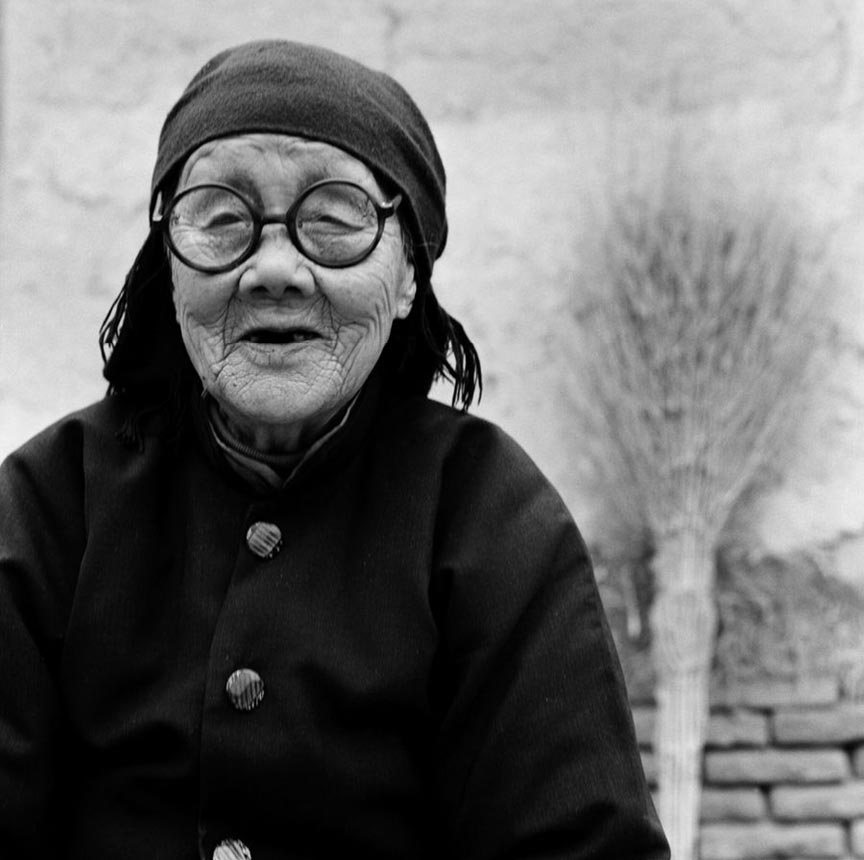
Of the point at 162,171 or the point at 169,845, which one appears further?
the point at 162,171

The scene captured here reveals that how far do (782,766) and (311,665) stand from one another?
8.64 ft

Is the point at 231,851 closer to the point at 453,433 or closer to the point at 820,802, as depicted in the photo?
the point at 453,433

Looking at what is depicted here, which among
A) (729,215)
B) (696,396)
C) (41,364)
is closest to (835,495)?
(696,396)

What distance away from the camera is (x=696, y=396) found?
4.25 meters

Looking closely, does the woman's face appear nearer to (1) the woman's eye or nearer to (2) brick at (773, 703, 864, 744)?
(1) the woman's eye

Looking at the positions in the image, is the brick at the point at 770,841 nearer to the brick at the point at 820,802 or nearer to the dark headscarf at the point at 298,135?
the brick at the point at 820,802

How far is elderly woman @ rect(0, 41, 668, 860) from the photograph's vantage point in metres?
1.92

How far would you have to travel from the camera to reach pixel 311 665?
195cm

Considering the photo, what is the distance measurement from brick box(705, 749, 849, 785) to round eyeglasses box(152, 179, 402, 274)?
105 inches

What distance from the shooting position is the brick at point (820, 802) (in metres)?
4.27

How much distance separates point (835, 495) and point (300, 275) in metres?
2.71

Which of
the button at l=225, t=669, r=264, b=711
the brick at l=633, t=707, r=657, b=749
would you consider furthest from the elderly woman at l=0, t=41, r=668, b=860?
the brick at l=633, t=707, r=657, b=749

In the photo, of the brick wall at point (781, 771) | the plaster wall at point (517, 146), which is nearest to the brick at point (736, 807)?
the brick wall at point (781, 771)

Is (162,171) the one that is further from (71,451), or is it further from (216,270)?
(71,451)
